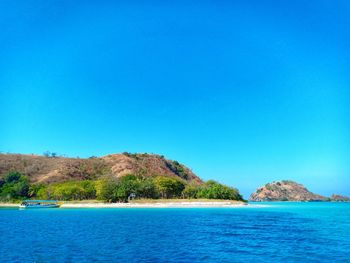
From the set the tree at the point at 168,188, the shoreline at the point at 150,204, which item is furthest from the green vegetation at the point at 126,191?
the shoreline at the point at 150,204

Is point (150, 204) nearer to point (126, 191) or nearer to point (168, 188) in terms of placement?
point (126, 191)

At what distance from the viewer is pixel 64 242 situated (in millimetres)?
42469

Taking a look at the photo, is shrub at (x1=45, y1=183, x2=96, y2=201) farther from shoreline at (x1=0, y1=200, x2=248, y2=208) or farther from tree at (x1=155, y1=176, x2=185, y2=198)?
tree at (x1=155, y1=176, x2=185, y2=198)

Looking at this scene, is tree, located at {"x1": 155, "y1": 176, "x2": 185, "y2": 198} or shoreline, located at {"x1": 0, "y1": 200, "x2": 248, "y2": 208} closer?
shoreline, located at {"x1": 0, "y1": 200, "x2": 248, "y2": 208}

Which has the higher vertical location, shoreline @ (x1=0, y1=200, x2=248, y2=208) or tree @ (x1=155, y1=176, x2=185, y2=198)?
tree @ (x1=155, y1=176, x2=185, y2=198)

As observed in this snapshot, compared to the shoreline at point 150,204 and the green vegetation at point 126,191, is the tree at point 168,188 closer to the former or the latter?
the green vegetation at point 126,191

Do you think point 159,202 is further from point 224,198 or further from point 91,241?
point 91,241

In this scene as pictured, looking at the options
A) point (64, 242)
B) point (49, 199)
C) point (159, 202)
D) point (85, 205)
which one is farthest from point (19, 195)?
point (64, 242)

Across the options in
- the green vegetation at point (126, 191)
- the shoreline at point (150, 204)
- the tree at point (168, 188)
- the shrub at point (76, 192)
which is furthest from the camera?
the tree at point (168, 188)

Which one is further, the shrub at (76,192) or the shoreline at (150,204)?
the shrub at (76,192)

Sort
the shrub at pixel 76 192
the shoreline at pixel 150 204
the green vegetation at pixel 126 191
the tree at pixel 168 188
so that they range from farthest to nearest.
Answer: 1. the tree at pixel 168 188
2. the shrub at pixel 76 192
3. the green vegetation at pixel 126 191
4. the shoreline at pixel 150 204

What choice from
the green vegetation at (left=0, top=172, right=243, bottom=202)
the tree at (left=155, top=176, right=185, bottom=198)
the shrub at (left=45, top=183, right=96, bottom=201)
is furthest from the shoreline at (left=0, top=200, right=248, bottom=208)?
the tree at (left=155, top=176, right=185, bottom=198)

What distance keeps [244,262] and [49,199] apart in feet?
599

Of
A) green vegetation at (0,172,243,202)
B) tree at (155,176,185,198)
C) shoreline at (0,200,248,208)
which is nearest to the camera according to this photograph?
shoreline at (0,200,248,208)
